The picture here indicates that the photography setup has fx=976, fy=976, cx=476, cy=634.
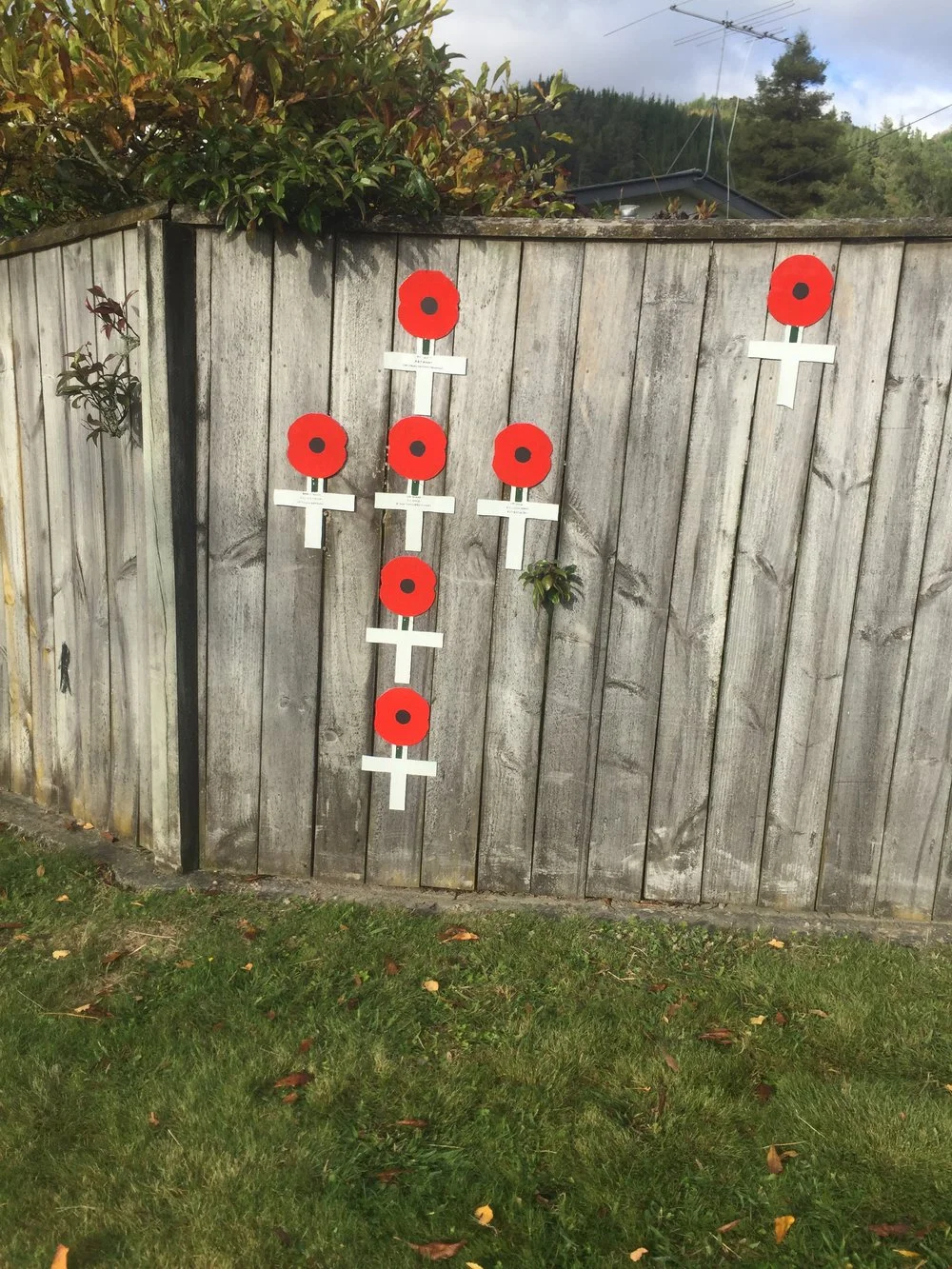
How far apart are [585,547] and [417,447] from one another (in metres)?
0.63

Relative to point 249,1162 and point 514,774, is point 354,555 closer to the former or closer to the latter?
point 514,774

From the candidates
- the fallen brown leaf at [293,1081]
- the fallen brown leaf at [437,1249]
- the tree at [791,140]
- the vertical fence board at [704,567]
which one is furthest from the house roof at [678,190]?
the tree at [791,140]

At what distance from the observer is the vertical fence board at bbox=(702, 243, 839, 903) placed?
2975mm

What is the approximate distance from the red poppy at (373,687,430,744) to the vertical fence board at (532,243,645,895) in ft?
1.35

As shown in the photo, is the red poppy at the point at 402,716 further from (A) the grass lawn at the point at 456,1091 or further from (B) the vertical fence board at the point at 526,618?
(A) the grass lawn at the point at 456,1091

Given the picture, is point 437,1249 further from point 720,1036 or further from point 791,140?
point 791,140

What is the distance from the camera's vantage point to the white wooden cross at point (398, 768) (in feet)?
10.9

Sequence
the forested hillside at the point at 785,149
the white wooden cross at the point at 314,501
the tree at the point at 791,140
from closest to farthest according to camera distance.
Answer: the white wooden cross at the point at 314,501 → the forested hillside at the point at 785,149 → the tree at the point at 791,140

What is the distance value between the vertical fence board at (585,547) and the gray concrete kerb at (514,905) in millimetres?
128

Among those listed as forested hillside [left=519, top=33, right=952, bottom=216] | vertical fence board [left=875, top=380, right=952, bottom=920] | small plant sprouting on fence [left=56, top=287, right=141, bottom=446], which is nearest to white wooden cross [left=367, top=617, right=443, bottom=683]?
small plant sprouting on fence [left=56, top=287, right=141, bottom=446]

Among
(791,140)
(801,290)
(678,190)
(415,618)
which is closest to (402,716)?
(415,618)

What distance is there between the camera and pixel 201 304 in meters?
3.13

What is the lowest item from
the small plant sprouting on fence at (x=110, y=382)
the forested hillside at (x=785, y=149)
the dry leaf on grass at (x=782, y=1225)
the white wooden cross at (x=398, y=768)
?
the dry leaf on grass at (x=782, y=1225)

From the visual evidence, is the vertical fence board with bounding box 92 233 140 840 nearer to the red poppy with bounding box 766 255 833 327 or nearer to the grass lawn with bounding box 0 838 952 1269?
the grass lawn with bounding box 0 838 952 1269
